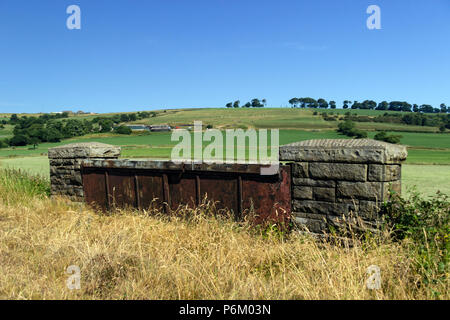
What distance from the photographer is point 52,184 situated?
29.5 ft

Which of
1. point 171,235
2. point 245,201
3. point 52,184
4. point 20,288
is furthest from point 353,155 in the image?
point 52,184

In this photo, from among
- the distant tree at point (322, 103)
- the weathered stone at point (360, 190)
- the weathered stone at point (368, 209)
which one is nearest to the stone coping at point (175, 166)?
the weathered stone at point (360, 190)

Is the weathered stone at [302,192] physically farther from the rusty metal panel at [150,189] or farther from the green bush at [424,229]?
the rusty metal panel at [150,189]

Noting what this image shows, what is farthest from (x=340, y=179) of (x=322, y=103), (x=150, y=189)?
(x=322, y=103)

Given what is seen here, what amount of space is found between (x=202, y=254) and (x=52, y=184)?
19.7 ft

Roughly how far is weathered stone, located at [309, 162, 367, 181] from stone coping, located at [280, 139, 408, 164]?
7 centimetres

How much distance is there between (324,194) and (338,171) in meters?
0.42

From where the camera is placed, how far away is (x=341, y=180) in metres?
5.09

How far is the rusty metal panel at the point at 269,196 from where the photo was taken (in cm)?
565

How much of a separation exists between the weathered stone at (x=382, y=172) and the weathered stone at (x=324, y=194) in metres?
0.58

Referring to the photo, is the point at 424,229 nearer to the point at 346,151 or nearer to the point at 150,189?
the point at 346,151

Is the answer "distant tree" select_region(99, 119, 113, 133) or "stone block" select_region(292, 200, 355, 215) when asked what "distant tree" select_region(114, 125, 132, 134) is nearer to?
"distant tree" select_region(99, 119, 113, 133)
